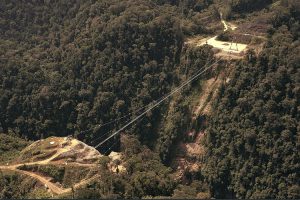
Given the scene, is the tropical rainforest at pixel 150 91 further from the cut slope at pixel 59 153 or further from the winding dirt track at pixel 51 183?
the cut slope at pixel 59 153

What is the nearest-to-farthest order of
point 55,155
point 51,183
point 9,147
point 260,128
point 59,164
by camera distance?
point 51,183 < point 59,164 < point 55,155 < point 260,128 < point 9,147

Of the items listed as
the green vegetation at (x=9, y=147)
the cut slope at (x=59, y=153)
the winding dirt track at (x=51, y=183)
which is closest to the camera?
the winding dirt track at (x=51, y=183)

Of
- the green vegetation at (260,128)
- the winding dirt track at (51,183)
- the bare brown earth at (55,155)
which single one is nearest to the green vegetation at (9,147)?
the bare brown earth at (55,155)

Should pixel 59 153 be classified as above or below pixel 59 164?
above

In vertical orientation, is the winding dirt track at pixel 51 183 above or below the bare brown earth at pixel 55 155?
below

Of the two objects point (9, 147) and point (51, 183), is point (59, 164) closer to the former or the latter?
point (51, 183)

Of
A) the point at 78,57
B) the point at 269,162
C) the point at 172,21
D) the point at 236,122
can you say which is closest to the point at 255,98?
the point at 236,122

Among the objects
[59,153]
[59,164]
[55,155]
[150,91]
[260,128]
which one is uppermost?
[150,91]

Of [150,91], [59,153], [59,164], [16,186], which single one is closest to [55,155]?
[59,153]
